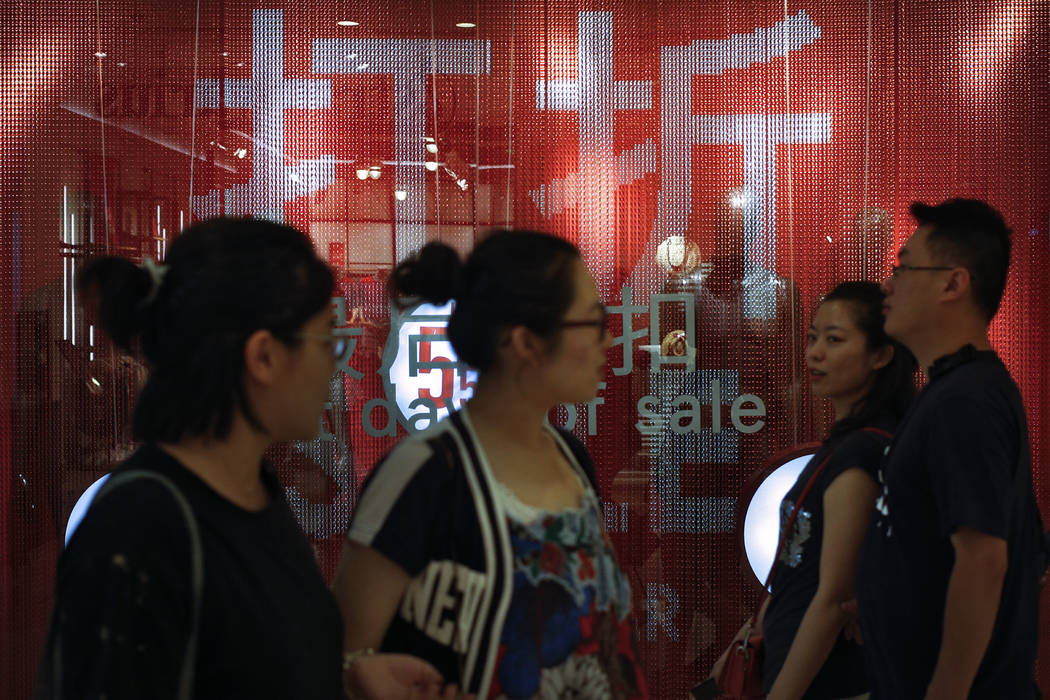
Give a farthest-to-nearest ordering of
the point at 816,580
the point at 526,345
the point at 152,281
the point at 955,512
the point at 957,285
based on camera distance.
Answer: the point at 816,580 → the point at 957,285 → the point at 955,512 → the point at 526,345 → the point at 152,281

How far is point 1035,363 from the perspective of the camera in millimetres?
3553

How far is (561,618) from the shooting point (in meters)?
1.41

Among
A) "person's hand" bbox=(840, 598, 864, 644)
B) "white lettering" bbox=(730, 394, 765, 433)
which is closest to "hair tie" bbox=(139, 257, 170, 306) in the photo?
"person's hand" bbox=(840, 598, 864, 644)

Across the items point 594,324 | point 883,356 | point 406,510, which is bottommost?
point 406,510

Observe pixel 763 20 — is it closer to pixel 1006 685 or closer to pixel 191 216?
pixel 191 216

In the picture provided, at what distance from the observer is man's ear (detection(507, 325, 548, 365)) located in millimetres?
1531

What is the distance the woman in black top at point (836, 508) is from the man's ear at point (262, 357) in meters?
1.36

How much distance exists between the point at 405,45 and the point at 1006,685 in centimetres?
271

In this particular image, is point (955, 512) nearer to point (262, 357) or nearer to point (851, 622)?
point (851, 622)

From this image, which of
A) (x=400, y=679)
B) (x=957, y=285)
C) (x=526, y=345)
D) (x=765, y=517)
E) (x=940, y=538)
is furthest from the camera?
(x=765, y=517)

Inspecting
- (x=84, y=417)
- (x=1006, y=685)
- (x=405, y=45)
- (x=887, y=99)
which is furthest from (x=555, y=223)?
(x=1006, y=685)

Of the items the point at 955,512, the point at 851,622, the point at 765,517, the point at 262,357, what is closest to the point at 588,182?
the point at 765,517

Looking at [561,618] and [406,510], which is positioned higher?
[406,510]

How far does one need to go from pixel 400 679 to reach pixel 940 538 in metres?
1.16
